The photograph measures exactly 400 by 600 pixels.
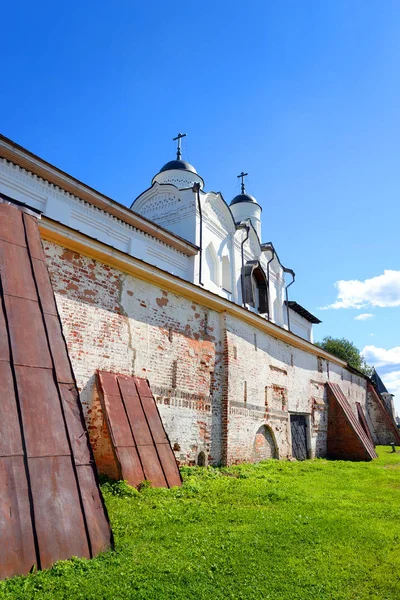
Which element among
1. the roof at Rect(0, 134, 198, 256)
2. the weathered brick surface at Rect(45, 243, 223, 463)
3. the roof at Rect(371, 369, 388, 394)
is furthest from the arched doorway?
the roof at Rect(371, 369, 388, 394)

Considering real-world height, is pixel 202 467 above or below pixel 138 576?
below

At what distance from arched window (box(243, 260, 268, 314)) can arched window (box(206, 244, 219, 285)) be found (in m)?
1.97

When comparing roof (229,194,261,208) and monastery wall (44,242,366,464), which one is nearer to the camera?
monastery wall (44,242,366,464)

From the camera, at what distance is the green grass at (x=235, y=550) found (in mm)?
3131

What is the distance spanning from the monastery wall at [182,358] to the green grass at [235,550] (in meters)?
1.91

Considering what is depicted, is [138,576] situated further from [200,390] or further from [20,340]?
[200,390]

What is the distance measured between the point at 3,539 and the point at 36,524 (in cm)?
29

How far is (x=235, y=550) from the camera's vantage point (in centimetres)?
402

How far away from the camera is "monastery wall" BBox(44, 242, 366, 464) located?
23.3 ft

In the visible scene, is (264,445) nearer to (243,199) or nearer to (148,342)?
(148,342)

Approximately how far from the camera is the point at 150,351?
8.39m

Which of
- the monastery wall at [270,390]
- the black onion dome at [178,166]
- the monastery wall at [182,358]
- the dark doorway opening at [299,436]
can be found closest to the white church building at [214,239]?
the black onion dome at [178,166]

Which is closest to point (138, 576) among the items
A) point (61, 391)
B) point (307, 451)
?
point (61, 391)

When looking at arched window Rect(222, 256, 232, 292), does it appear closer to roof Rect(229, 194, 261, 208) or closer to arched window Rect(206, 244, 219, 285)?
arched window Rect(206, 244, 219, 285)
